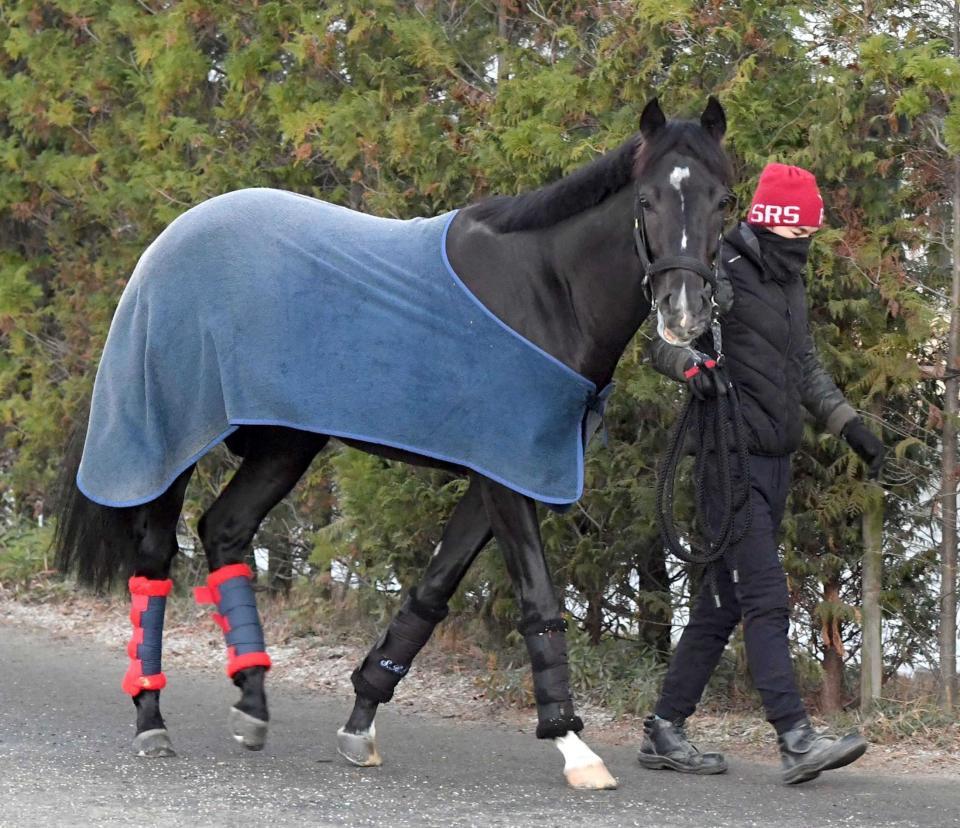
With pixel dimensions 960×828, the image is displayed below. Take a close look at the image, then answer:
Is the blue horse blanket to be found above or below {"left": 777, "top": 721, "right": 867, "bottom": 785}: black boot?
above

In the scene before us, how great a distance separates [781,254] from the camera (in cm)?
512

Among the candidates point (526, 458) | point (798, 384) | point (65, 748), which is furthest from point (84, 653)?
point (798, 384)

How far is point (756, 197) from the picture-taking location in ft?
16.8

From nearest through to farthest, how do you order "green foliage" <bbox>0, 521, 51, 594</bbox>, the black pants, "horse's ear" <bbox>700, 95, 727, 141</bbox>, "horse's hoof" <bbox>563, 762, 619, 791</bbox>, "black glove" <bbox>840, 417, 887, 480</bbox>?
"horse's ear" <bbox>700, 95, 727, 141</bbox>
"horse's hoof" <bbox>563, 762, 619, 791</bbox>
the black pants
"black glove" <bbox>840, 417, 887, 480</bbox>
"green foliage" <bbox>0, 521, 51, 594</bbox>

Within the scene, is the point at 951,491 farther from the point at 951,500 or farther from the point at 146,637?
the point at 146,637

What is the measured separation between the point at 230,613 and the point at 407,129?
2.30 metres

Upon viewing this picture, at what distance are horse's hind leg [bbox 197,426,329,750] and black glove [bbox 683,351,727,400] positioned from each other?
52.6 inches

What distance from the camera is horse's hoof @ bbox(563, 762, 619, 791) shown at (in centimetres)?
498

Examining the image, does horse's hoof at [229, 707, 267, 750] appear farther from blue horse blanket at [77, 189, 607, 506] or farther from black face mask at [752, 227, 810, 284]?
black face mask at [752, 227, 810, 284]

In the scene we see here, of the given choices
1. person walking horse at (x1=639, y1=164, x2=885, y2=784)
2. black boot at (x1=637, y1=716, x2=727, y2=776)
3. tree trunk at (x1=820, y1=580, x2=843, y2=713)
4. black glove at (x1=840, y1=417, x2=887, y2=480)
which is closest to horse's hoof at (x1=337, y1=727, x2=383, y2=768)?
black boot at (x1=637, y1=716, x2=727, y2=776)

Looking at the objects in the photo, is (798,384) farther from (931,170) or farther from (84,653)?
(84,653)

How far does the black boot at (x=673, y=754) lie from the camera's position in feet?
17.5

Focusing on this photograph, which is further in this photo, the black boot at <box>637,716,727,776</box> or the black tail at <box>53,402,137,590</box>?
the black tail at <box>53,402,137,590</box>

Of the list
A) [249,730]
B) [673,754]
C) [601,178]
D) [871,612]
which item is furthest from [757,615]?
[249,730]
